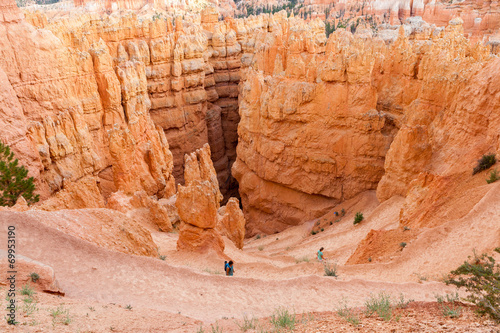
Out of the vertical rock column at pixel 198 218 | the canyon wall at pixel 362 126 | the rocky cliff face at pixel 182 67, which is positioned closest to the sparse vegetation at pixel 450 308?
the canyon wall at pixel 362 126

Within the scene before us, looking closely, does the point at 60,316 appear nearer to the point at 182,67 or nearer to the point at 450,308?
the point at 450,308

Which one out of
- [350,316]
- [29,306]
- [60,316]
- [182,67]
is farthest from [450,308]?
[182,67]

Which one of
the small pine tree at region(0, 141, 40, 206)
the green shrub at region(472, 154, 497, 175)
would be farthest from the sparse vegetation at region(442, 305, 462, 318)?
the small pine tree at region(0, 141, 40, 206)

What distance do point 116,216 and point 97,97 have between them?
39.8ft

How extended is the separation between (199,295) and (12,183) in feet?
31.5

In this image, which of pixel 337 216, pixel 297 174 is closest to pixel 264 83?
pixel 297 174

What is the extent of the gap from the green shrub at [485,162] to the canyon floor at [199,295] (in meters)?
4.36

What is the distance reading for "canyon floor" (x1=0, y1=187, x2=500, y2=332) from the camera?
6.28 m

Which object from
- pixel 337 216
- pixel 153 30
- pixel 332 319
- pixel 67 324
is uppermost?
pixel 153 30

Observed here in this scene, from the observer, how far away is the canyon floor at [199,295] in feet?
20.6

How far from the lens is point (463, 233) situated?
10.4 metres

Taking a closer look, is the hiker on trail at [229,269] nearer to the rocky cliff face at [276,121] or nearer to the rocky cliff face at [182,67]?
the rocky cliff face at [276,121]

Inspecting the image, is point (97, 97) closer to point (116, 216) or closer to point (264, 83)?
point (264, 83)

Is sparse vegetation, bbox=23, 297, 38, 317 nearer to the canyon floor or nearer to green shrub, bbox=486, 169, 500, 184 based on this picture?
the canyon floor
